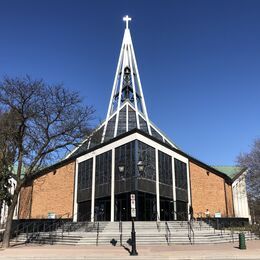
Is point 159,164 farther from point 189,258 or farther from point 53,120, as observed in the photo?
point 189,258

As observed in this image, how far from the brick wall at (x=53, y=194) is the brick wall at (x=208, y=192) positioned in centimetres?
1561

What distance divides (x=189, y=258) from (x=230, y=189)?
36.5 meters

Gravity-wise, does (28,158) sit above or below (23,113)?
below

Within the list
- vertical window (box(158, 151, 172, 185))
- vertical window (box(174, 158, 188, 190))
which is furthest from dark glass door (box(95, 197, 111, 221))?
vertical window (box(174, 158, 188, 190))

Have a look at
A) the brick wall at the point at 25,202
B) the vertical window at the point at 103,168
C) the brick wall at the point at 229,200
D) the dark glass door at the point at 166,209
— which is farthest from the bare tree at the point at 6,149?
the brick wall at the point at 229,200

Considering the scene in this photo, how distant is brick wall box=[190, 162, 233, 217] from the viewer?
4488 cm

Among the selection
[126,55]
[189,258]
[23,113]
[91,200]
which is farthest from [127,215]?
[126,55]

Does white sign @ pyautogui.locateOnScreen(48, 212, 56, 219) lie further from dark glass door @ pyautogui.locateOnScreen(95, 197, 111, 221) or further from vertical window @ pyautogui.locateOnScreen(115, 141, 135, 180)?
vertical window @ pyautogui.locateOnScreen(115, 141, 135, 180)

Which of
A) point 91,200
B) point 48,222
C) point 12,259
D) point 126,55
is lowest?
point 12,259

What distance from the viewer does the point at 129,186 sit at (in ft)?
116

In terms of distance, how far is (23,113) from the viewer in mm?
22781

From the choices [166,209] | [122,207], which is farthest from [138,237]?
[166,209]

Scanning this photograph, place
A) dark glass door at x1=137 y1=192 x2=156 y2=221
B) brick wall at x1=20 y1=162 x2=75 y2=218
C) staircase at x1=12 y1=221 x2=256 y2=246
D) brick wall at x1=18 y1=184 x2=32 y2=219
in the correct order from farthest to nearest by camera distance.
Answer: brick wall at x1=18 y1=184 x2=32 y2=219
brick wall at x1=20 y1=162 x2=75 y2=218
dark glass door at x1=137 y1=192 x2=156 y2=221
staircase at x1=12 y1=221 x2=256 y2=246

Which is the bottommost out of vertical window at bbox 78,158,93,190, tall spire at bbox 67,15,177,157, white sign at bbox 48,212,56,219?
white sign at bbox 48,212,56,219
